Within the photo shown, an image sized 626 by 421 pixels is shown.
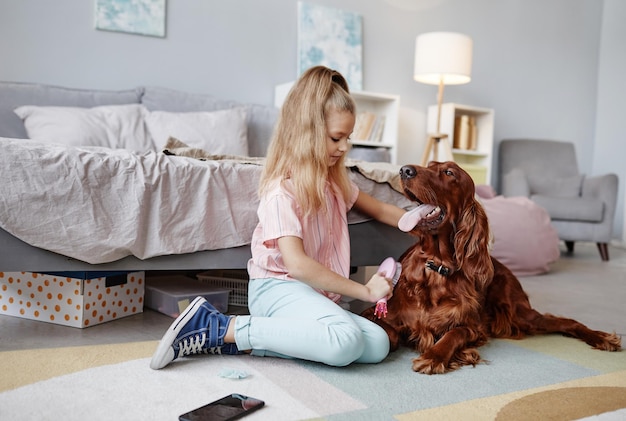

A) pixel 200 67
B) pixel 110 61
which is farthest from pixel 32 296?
pixel 200 67

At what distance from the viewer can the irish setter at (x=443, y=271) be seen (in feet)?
5.16

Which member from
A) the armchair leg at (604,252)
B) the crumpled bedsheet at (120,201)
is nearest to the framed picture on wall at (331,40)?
the armchair leg at (604,252)

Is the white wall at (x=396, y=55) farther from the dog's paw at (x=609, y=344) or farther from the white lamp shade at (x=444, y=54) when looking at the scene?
the dog's paw at (x=609, y=344)

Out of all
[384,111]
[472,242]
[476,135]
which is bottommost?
[472,242]

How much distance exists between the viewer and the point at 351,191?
190 cm

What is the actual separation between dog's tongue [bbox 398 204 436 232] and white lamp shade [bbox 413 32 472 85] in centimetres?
259

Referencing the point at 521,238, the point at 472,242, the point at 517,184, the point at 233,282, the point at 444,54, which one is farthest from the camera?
the point at 517,184

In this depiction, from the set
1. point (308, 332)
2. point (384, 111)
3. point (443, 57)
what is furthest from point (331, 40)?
point (308, 332)

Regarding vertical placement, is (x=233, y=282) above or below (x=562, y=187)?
below

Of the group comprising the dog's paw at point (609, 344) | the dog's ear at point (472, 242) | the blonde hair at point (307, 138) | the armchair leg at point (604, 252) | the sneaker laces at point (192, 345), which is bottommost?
the armchair leg at point (604, 252)

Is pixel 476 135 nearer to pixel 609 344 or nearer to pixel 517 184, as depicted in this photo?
pixel 517 184

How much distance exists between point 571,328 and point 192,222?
128cm

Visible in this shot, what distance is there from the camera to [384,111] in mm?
4285

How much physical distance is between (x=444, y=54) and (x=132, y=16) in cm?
205
